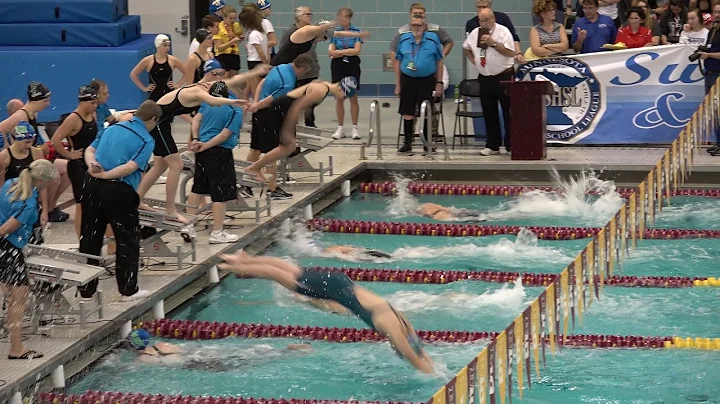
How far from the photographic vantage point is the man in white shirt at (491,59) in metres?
12.0

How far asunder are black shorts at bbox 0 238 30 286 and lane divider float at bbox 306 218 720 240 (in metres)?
4.34

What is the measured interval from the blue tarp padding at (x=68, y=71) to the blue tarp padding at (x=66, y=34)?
203 millimetres

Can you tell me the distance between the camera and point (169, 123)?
29.6 feet

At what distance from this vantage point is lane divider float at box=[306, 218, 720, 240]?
Answer: 32.2 feet

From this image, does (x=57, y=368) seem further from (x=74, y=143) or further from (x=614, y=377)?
(x=614, y=377)

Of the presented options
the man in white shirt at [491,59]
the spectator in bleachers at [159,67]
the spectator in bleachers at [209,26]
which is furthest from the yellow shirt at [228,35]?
the man in white shirt at [491,59]

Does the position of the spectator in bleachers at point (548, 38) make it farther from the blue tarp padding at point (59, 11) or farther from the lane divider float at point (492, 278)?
the blue tarp padding at point (59, 11)

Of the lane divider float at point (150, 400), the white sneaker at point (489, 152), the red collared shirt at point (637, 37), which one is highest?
the red collared shirt at point (637, 37)

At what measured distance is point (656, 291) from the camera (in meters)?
8.27

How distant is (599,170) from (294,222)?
3.33 m

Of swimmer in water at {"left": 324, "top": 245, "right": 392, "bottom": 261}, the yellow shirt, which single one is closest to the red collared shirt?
the yellow shirt

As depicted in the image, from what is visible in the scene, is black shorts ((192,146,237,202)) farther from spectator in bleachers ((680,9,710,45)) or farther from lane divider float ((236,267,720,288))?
spectator in bleachers ((680,9,710,45))

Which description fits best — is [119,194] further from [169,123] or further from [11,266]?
[169,123]

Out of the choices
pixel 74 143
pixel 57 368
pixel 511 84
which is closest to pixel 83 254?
pixel 57 368
